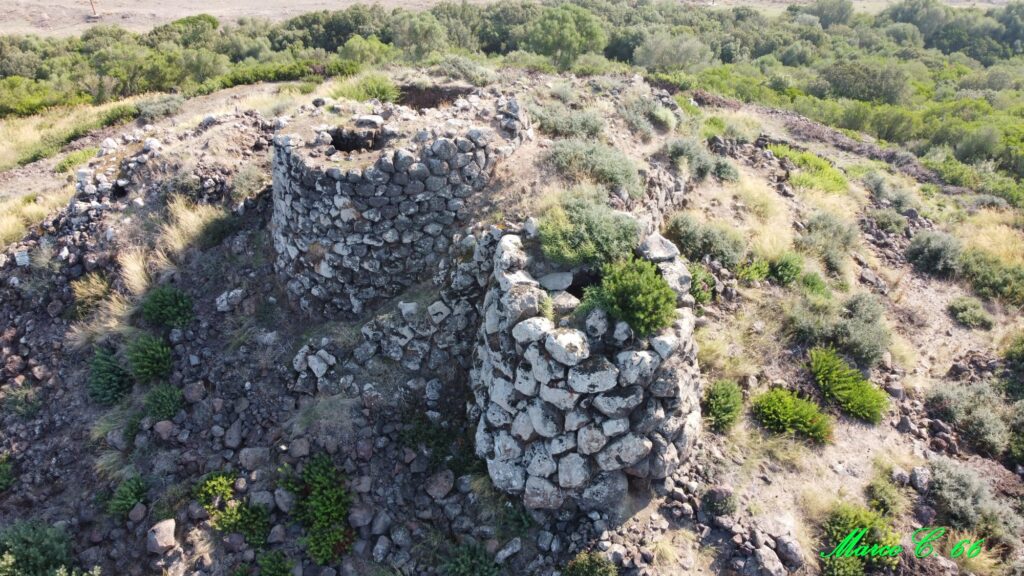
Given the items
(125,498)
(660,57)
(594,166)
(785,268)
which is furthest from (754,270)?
(660,57)

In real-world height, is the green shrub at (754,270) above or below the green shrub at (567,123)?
below

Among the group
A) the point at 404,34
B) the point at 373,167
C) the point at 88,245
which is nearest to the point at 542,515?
the point at 373,167

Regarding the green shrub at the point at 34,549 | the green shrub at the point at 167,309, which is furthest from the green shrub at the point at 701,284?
the green shrub at the point at 34,549

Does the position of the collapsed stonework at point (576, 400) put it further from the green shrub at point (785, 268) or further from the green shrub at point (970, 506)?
the green shrub at point (785, 268)

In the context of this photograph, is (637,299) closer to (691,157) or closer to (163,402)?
(691,157)

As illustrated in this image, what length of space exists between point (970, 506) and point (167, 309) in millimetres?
13853

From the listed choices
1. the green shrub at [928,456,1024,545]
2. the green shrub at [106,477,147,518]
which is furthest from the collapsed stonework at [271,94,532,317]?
the green shrub at [928,456,1024,545]

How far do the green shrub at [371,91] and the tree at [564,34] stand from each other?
16.4 meters

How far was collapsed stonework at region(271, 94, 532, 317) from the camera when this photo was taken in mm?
9242

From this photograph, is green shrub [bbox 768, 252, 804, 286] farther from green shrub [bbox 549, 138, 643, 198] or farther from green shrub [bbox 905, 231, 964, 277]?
green shrub [bbox 905, 231, 964, 277]

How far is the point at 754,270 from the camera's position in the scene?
1099cm

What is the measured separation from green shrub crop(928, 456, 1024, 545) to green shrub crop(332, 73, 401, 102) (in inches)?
571

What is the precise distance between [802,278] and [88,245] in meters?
15.4

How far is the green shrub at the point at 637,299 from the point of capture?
23.9 feet
